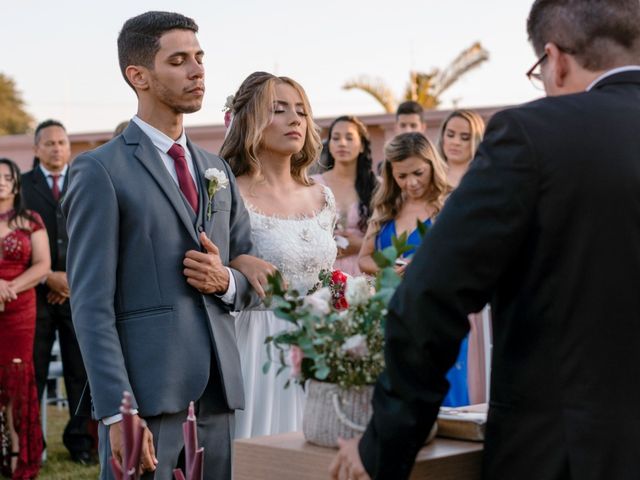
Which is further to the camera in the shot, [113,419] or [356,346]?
[113,419]

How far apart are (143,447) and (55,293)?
17.6 feet

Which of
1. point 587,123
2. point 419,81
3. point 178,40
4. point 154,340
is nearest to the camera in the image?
point 587,123

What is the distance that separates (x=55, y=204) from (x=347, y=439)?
663 cm

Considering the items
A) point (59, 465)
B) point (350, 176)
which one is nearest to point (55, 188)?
point (59, 465)

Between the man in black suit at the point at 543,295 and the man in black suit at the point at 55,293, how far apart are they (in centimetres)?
643

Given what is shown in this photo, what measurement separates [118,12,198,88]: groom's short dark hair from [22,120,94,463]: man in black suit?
4.81 metres

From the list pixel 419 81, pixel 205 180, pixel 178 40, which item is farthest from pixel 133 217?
pixel 419 81

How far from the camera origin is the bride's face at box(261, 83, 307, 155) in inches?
188

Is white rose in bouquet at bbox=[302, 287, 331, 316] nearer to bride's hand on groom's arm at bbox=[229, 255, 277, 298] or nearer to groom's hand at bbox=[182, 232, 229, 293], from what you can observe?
groom's hand at bbox=[182, 232, 229, 293]

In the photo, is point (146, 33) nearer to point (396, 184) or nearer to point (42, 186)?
point (396, 184)

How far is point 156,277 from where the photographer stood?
11.2 feet

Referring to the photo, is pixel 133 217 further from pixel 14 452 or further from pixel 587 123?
pixel 14 452

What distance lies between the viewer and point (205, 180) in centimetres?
375

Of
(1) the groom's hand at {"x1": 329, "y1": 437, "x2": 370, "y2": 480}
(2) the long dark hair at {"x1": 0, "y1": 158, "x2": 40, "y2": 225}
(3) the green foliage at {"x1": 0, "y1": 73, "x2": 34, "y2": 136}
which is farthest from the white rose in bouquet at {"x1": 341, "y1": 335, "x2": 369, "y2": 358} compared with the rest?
(3) the green foliage at {"x1": 0, "y1": 73, "x2": 34, "y2": 136}
